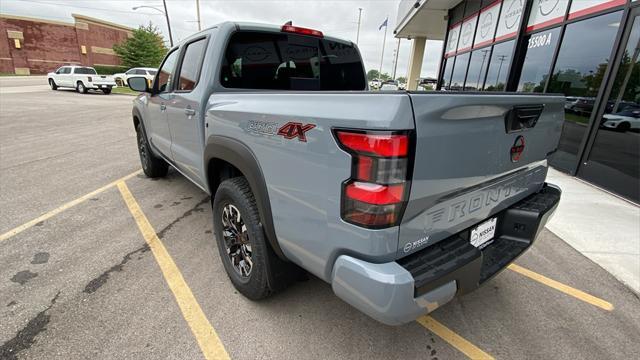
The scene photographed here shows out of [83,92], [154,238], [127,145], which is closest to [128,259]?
[154,238]

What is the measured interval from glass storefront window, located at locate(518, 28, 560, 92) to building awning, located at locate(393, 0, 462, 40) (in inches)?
222

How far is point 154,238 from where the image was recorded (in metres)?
3.31

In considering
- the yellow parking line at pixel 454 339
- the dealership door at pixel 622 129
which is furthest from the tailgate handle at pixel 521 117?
the dealership door at pixel 622 129

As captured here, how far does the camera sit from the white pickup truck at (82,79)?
21.1 m

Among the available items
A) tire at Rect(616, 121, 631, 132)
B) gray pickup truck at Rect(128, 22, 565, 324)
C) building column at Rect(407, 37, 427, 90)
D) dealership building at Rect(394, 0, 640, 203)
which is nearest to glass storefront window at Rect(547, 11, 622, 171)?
dealership building at Rect(394, 0, 640, 203)

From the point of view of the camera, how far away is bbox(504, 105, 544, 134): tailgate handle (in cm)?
175

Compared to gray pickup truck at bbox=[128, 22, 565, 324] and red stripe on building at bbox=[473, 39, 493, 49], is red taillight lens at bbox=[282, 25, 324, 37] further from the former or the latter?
red stripe on building at bbox=[473, 39, 493, 49]

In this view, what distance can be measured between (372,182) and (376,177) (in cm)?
3

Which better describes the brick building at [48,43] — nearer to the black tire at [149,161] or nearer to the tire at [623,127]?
the black tire at [149,161]

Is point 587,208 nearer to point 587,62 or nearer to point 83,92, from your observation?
point 587,62

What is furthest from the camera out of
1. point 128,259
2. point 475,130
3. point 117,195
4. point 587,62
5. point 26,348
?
point 587,62

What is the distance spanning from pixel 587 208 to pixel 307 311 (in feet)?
14.5

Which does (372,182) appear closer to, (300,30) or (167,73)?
(300,30)

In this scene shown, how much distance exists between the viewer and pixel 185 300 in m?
2.42
